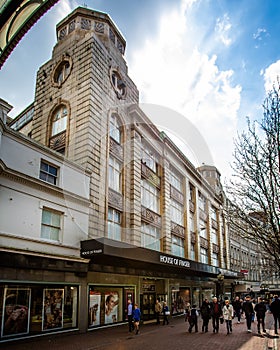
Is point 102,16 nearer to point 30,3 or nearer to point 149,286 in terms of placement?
point 149,286

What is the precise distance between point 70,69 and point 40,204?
12.5 metres

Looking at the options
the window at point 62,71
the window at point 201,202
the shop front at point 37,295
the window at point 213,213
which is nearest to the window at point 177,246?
the window at point 201,202

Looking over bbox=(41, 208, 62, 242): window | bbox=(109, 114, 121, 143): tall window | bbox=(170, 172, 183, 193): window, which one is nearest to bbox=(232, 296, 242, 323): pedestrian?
bbox=(170, 172, 183, 193): window

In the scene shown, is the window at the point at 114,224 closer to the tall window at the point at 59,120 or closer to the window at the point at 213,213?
the tall window at the point at 59,120

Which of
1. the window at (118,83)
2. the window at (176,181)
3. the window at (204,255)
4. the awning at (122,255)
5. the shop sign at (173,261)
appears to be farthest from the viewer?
the window at (204,255)

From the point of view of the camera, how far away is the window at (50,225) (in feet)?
52.7

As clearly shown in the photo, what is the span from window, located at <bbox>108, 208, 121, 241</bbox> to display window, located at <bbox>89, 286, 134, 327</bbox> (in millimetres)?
3369

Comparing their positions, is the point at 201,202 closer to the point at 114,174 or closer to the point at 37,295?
the point at 114,174

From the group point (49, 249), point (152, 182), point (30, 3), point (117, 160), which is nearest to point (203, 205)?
point (152, 182)

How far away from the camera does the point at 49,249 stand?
1577 cm

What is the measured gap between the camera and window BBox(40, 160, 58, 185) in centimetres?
1680

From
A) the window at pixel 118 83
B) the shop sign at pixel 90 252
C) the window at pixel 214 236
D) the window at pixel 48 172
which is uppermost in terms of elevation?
the window at pixel 118 83

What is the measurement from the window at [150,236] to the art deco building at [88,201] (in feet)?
0.29

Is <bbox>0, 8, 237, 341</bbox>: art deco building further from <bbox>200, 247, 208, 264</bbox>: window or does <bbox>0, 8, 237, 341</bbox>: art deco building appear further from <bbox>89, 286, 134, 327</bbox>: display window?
<bbox>200, 247, 208, 264</bbox>: window
